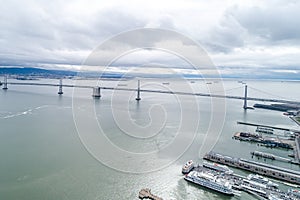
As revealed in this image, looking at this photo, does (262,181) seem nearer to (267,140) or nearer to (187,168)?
(187,168)

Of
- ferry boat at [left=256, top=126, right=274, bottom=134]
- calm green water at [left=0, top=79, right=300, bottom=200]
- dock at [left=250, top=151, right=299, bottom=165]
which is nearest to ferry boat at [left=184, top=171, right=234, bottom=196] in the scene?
calm green water at [left=0, top=79, right=300, bottom=200]

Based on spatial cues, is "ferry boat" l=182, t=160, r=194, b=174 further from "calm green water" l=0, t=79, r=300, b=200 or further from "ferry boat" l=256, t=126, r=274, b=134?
"ferry boat" l=256, t=126, r=274, b=134

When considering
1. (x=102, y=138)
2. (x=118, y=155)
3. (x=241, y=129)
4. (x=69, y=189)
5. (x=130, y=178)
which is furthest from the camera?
(x=241, y=129)

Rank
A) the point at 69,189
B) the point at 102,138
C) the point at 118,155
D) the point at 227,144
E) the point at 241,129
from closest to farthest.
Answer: the point at 69,189
the point at 118,155
the point at 102,138
the point at 227,144
the point at 241,129

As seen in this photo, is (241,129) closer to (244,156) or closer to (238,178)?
(244,156)

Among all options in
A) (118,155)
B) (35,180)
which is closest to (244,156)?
(118,155)
